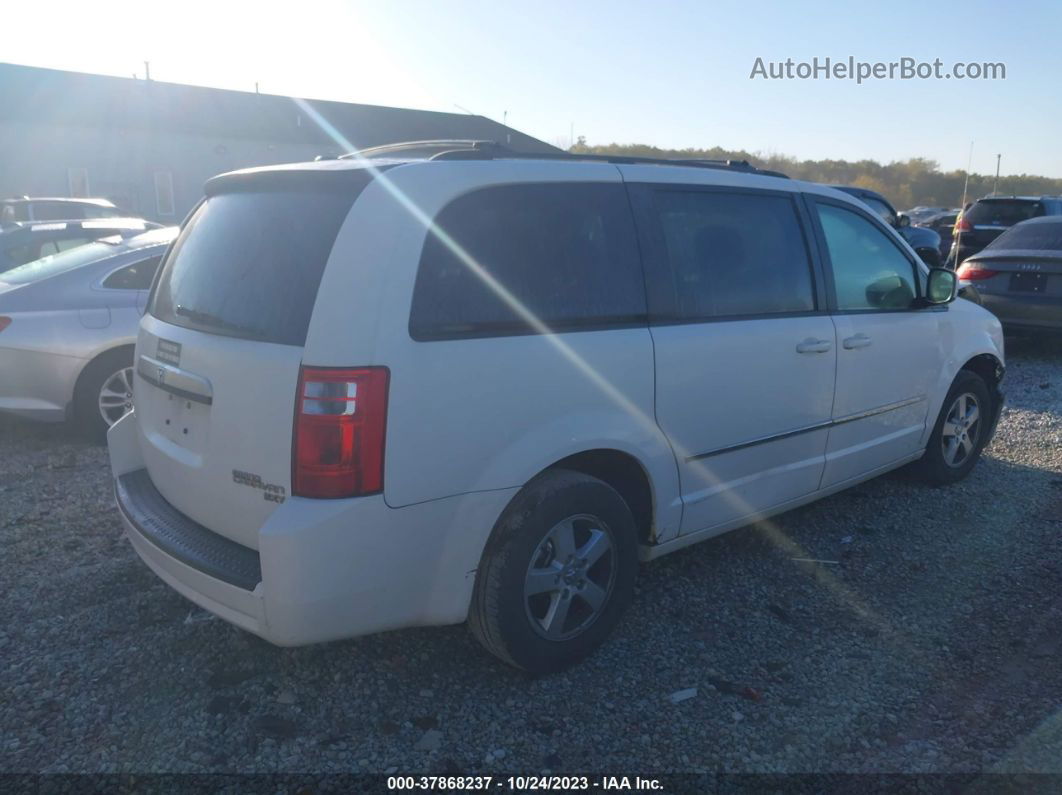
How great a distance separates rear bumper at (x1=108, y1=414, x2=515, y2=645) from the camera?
2.60 metres

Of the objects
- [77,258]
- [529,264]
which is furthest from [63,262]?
[529,264]

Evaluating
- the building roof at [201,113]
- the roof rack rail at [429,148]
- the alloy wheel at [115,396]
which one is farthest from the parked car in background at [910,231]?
the building roof at [201,113]

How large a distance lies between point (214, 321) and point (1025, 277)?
888 centimetres

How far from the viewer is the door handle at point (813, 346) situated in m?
4.00

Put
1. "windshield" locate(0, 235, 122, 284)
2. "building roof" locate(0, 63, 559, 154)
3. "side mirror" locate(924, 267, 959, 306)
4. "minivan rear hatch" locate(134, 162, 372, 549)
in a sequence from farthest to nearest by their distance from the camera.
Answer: "building roof" locate(0, 63, 559, 154), "windshield" locate(0, 235, 122, 284), "side mirror" locate(924, 267, 959, 306), "minivan rear hatch" locate(134, 162, 372, 549)

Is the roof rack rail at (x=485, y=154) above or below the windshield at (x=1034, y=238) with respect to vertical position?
above

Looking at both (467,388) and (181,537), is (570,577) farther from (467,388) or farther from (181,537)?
(181,537)

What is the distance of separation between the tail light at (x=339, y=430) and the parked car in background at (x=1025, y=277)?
811cm

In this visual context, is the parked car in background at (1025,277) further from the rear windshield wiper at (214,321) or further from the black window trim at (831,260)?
the rear windshield wiper at (214,321)

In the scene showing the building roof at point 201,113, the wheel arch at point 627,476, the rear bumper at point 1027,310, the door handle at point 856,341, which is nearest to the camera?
the wheel arch at point 627,476

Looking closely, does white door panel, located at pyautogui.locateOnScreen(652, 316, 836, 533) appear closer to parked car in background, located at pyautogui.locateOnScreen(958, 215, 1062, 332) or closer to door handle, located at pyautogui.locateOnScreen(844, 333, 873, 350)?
door handle, located at pyautogui.locateOnScreen(844, 333, 873, 350)

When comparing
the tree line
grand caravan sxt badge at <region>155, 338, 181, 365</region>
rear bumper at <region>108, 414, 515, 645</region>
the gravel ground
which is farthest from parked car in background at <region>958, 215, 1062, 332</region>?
the tree line

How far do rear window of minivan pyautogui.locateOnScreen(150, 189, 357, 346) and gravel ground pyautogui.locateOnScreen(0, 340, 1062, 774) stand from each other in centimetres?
133

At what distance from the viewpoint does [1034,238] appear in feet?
31.2
